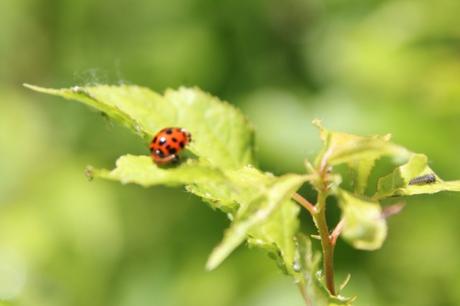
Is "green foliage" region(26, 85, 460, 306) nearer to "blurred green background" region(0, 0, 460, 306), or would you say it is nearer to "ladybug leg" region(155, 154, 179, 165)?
"ladybug leg" region(155, 154, 179, 165)

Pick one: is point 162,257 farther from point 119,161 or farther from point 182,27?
point 119,161

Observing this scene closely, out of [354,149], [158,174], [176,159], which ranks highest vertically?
[176,159]

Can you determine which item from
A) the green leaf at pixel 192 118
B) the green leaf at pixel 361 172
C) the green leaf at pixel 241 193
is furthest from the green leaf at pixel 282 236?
the green leaf at pixel 192 118

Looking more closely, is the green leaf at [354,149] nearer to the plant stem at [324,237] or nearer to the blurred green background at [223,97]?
the plant stem at [324,237]

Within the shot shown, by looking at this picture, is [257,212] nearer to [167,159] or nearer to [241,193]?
[241,193]

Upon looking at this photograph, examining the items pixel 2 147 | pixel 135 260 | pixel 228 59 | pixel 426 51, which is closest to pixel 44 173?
pixel 2 147

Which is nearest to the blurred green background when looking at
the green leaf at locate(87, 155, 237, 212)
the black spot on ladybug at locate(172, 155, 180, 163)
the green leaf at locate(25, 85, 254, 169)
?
the green leaf at locate(25, 85, 254, 169)

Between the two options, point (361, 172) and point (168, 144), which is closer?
point (361, 172)

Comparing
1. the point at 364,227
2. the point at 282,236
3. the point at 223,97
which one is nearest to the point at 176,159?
the point at 282,236
